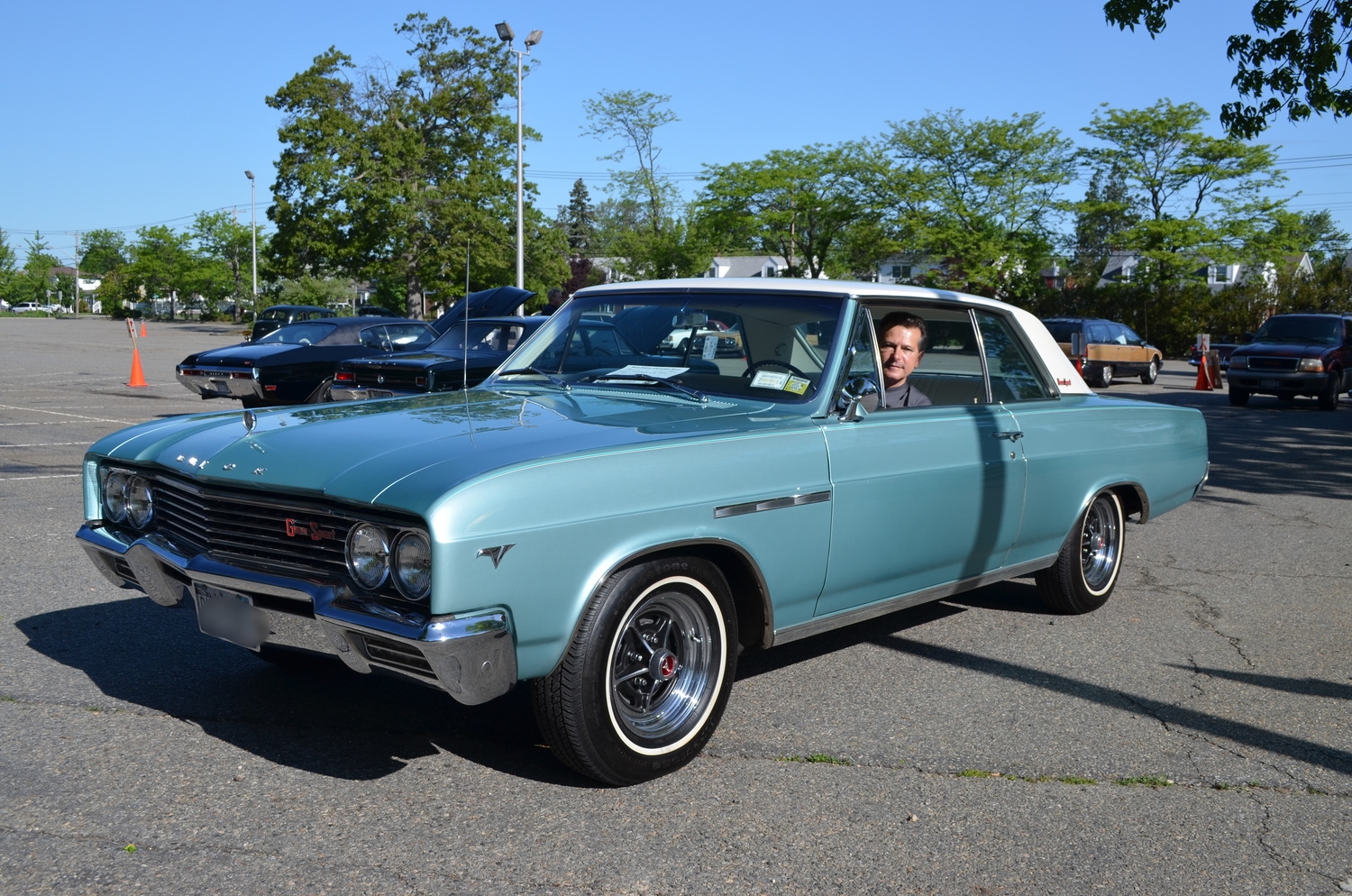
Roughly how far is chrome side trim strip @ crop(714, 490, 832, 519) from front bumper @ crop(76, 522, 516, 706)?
33.3 inches

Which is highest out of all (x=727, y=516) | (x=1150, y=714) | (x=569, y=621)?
(x=727, y=516)

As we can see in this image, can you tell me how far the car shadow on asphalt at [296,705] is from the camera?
3725 mm

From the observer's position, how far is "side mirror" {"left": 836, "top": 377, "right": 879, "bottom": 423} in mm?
4164

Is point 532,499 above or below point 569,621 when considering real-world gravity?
above

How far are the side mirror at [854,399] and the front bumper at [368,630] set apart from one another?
163 cm

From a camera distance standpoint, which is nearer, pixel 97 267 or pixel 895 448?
pixel 895 448

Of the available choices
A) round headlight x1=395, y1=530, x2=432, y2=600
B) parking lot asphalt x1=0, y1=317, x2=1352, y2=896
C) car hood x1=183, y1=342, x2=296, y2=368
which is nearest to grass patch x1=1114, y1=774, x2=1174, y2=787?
parking lot asphalt x1=0, y1=317, x2=1352, y2=896

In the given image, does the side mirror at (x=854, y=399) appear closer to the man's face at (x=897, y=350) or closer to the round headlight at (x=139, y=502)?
the man's face at (x=897, y=350)

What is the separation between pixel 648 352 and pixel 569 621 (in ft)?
5.51

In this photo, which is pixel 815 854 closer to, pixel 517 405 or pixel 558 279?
pixel 517 405

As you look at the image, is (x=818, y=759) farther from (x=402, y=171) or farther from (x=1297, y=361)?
(x=402, y=171)

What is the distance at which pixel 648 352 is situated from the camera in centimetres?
464

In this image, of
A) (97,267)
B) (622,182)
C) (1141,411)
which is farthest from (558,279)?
(97,267)

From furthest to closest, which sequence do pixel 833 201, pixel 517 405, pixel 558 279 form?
pixel 558 279
pixel 833 201
pixel 517 405
